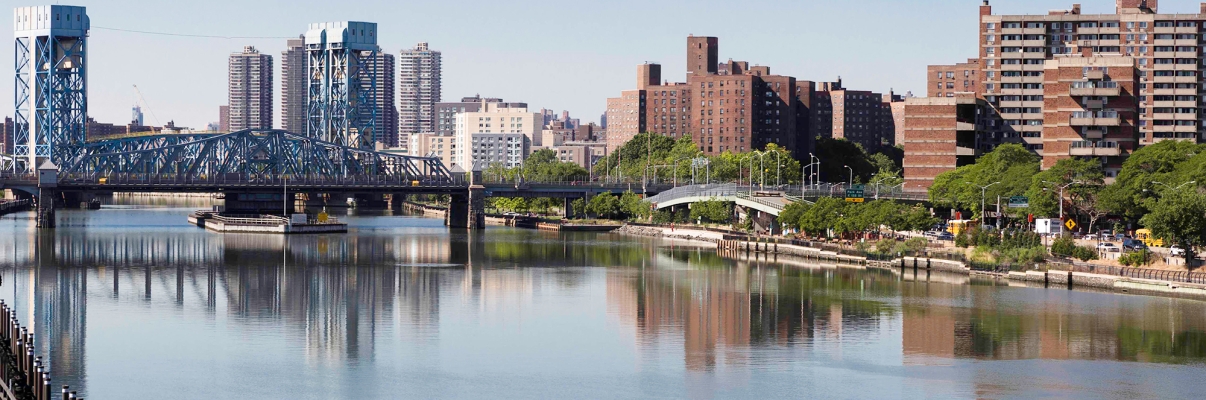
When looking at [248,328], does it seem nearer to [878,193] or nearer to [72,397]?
[72,397]

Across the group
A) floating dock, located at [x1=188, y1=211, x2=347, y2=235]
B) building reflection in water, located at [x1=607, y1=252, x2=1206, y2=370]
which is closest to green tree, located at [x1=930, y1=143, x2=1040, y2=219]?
building reflection in water, located at [x1=607, y1=252, x2=1206, y2=370]

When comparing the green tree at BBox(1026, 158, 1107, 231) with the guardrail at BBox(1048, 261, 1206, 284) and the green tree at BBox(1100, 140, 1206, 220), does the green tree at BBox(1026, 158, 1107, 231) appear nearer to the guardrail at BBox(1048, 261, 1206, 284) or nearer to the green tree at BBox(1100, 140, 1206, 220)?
the green tree at BBox(1100, 140, 1206, 220)

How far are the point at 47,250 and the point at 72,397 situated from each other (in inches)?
3919

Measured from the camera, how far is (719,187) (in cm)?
17850

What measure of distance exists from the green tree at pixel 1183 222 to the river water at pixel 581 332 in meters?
7.48

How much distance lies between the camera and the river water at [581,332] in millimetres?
61969

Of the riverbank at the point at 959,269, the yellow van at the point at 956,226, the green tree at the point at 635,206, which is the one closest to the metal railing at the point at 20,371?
the riverbank at the point at 959,269

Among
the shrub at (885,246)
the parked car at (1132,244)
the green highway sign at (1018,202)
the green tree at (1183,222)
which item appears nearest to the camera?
the green tree at (1183,222)

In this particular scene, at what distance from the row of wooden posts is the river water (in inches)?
111

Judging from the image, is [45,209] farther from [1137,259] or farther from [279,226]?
[1137,259]

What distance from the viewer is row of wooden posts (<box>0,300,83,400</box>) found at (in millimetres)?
47562

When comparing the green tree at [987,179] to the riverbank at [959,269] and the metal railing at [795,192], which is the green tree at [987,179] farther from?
the riverbank at [959,269]

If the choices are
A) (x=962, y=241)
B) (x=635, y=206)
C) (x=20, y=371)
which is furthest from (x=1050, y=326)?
(x=635, y=206)

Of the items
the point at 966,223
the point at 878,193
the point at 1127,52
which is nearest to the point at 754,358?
the point at 966,223
